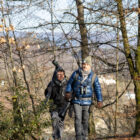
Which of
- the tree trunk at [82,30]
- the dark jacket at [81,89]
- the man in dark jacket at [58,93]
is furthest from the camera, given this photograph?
the tree trunk at [82,30]

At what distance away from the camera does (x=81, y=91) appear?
448 centimetres

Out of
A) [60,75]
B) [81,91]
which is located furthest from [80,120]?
[60,75]

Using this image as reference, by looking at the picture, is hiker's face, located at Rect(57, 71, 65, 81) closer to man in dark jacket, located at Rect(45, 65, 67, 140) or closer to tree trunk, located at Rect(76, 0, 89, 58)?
man in dark jacket, located at Rect(45, 65, 67, 140)

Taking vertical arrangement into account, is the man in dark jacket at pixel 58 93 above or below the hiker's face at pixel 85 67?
below

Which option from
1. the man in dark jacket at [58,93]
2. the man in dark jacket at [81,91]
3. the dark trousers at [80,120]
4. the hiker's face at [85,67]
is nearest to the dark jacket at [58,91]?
the man in dark jacket at [58,93]

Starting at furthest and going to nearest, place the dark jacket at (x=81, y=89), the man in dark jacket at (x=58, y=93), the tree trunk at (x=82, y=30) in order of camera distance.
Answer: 1. the tree trunk at (x=82, y=30)
2. the man in dark jacket at (x=58, y=93)
3. the dark jacket at (x=81, y=89)

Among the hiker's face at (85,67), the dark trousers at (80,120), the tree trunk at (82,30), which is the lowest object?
the dark trousers at (80,120)

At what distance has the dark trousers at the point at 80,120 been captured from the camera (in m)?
4.57

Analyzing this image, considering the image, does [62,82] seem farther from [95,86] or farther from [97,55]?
[97,55]

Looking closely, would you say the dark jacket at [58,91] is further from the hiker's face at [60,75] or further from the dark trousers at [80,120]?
the dark trousers at [80,120]

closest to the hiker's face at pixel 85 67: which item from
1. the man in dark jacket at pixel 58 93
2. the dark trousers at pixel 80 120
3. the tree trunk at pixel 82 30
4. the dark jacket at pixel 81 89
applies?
the dark jacket at pixel 81 89

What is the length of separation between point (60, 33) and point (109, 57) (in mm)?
2079

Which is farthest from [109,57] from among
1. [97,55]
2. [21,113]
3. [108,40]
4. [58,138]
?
[21,113]

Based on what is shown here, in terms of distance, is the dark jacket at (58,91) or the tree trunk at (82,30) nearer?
the dark jacket at (58,91)
